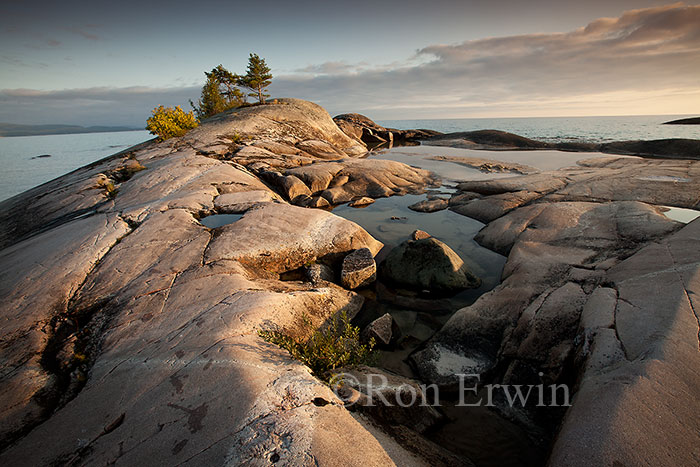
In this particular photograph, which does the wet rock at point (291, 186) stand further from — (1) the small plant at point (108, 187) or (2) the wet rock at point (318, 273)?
(2) the wet rock at point (318, 273)

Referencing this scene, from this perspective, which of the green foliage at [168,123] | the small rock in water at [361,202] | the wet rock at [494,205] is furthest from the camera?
the green foliage at [168,123]

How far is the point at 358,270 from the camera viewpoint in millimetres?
8492

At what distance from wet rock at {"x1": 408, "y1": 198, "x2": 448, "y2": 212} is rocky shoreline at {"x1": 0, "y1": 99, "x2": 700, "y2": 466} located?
3.66m

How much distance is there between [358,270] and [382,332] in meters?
2.38

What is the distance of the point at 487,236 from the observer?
11.0 metres

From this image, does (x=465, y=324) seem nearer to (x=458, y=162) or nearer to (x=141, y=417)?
(x=141, y=417)

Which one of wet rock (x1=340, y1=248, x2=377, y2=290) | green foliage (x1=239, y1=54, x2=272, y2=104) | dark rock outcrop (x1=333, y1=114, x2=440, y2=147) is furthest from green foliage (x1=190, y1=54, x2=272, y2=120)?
wet rock (x1=340, y1=248, x2=377, y2=290)

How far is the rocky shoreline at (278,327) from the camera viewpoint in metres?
3.16

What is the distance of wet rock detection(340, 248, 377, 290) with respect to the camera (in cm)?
835

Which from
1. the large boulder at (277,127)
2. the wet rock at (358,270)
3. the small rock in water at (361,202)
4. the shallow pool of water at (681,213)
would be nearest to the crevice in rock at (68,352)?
the wet rock at (358,270)

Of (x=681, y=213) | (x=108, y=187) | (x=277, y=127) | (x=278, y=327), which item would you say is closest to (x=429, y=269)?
(x=278, y=327)

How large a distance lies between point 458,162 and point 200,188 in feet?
75.8

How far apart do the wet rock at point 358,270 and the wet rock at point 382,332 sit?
6.14 feet

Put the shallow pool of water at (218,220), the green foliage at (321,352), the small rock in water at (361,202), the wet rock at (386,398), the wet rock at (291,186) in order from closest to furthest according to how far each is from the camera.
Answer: the wet rock at (386,398) < the green foliage at (321,352) < the shallow pool of water at (218,220) < the wet rock at (291,186) < the small rock in water at (361,202)
